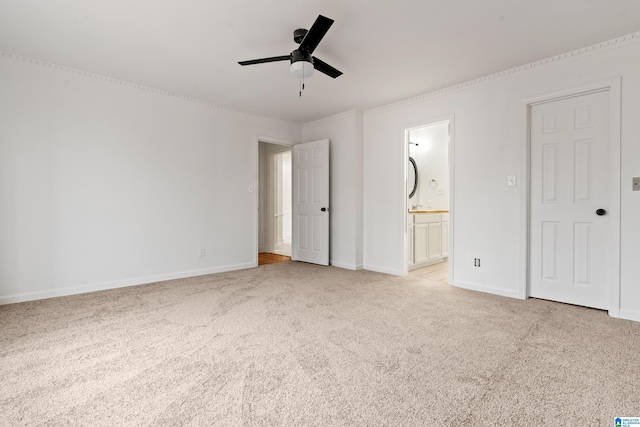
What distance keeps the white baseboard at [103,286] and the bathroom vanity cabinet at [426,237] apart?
2.64m

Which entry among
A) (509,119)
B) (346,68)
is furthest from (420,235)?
(346,68)

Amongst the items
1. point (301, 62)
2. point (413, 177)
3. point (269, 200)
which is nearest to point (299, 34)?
point (301, 62)

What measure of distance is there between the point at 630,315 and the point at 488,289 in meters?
1.13

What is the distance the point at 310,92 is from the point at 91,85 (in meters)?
2.45

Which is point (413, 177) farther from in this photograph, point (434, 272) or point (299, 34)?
point (299, 34)

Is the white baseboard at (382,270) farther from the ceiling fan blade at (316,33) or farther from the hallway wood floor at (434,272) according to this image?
the ceiling fan blade at (316,33)

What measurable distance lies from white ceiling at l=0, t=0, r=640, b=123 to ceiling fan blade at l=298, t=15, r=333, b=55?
21 centimetres

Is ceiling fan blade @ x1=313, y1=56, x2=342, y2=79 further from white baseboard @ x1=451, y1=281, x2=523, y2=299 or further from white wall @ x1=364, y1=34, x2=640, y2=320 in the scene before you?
white baseboard @ x1=451, y1=281, x2=523, y2=299

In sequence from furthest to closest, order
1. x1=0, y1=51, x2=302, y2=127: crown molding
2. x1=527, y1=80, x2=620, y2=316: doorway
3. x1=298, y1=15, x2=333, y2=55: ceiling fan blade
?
1. x1=0, y1=51, x2=302, y2=127: crown molding
2. x1=527, y1=80, x2=620, y2=316: doorway
3. x1=298, y1=15, x2=333, y2=55: ceiling fan blade

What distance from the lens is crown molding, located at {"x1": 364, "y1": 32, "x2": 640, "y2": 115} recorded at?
2.68 metres

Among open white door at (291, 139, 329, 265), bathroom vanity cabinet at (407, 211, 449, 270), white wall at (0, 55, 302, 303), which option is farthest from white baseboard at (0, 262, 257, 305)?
bathroom vanity cabinet at (407, 211, 449, 270)

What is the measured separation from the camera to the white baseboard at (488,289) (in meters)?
3.31

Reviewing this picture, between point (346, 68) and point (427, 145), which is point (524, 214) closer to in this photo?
point (346, 68)

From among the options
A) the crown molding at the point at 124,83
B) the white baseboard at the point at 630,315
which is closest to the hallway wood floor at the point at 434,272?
the white baseboard at the point at 630,315
